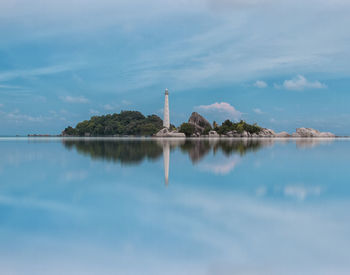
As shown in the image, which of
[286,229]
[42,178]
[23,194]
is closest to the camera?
[286,229]

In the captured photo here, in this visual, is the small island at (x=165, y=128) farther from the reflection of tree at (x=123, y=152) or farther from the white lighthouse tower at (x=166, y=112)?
the reflection of tree at (x=123, y=152)

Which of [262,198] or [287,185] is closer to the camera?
[262,198]

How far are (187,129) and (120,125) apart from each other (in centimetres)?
2639

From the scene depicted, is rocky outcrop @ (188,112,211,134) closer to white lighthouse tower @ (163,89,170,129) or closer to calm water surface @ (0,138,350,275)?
white lighthouse tower @ (163,89,170,129)

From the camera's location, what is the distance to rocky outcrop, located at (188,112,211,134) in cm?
6688

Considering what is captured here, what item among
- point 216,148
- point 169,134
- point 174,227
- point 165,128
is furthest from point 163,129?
point 174,227

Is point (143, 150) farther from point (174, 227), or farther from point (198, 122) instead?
point (198, 122)

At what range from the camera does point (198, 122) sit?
67312 millimetres

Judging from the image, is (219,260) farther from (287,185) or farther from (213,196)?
(287,185)

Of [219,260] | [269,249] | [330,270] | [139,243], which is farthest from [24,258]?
[330,270]

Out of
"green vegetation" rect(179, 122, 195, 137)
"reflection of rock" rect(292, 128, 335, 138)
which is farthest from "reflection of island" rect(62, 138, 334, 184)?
"reflection of rock" rect(292, 128, 335, 138)

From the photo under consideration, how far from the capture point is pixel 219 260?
3127 millimetres

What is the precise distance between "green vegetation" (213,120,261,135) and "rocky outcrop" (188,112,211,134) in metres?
2.44

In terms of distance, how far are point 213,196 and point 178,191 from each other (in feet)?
2.62
